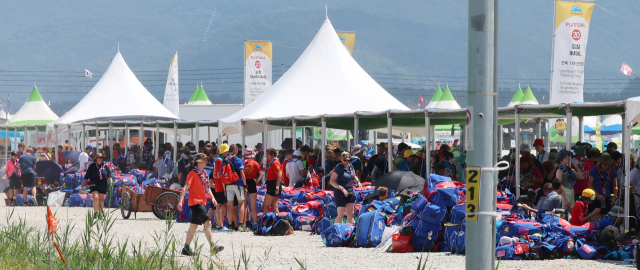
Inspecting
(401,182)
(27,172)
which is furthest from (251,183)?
(27,172)

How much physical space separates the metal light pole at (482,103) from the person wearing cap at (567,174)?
279 inches

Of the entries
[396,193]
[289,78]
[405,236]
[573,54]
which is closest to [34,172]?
[289,78]

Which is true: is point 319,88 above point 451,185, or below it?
above

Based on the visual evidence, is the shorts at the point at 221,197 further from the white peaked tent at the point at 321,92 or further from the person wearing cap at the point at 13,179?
the person wearing cap at the point at 13,179

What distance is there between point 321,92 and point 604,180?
8938 millimetres

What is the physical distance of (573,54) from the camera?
698 inches

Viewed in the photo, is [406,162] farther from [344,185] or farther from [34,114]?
[34,114]

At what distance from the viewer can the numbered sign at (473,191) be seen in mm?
3904

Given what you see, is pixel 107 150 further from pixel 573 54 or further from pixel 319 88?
pixel 573 54

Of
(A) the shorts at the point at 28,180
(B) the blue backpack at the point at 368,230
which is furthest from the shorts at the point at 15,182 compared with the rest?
(B) the blue backpack at the point at 368,230

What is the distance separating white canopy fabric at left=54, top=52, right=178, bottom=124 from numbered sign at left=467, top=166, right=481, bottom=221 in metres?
20.5

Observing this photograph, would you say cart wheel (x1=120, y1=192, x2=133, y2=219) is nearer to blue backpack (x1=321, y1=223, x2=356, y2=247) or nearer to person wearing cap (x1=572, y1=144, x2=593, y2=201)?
blue backpack (x1=321, y1=223, x2=356, y2=247)

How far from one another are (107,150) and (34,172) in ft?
23.4

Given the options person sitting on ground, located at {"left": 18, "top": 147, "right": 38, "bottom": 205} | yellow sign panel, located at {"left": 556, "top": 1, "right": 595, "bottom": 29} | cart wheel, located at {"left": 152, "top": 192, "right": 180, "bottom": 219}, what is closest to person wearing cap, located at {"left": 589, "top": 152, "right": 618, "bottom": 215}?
cart wheel, located at {"left": 152, "top": 192, "right": 180, "bottom": 219}
